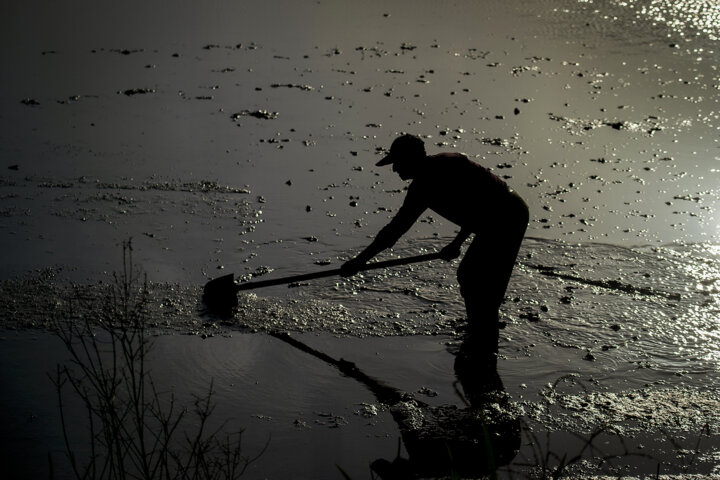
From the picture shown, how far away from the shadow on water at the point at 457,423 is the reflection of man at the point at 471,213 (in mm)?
405

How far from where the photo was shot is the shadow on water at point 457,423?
14.9 ft

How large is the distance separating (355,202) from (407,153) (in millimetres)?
2765

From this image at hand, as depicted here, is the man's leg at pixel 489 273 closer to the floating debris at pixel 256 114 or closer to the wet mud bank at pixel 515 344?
the wet mud bank at pixel 515 344

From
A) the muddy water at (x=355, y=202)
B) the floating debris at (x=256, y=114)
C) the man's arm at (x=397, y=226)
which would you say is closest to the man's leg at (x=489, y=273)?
the muddy water at (x=355, y=202)

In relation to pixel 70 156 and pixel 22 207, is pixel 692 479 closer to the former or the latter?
pixel 22 207

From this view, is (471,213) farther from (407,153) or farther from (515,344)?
(515,344)

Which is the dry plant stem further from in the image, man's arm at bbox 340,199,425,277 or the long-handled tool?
man's arm at bbox 340,199,425,277

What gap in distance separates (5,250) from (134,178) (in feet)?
5.51

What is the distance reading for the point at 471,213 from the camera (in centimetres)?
542

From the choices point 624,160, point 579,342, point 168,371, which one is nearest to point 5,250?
point 168,371

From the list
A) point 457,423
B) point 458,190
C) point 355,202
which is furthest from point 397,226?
point 355,202

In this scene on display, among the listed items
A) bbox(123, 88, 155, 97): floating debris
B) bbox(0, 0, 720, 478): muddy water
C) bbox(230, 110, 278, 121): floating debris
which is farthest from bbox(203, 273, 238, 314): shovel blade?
bbox(123, 88, 155, 97): floating debris

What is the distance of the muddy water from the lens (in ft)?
17.5

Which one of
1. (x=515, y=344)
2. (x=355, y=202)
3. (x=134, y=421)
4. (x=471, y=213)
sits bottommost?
(x=134, y=421)
